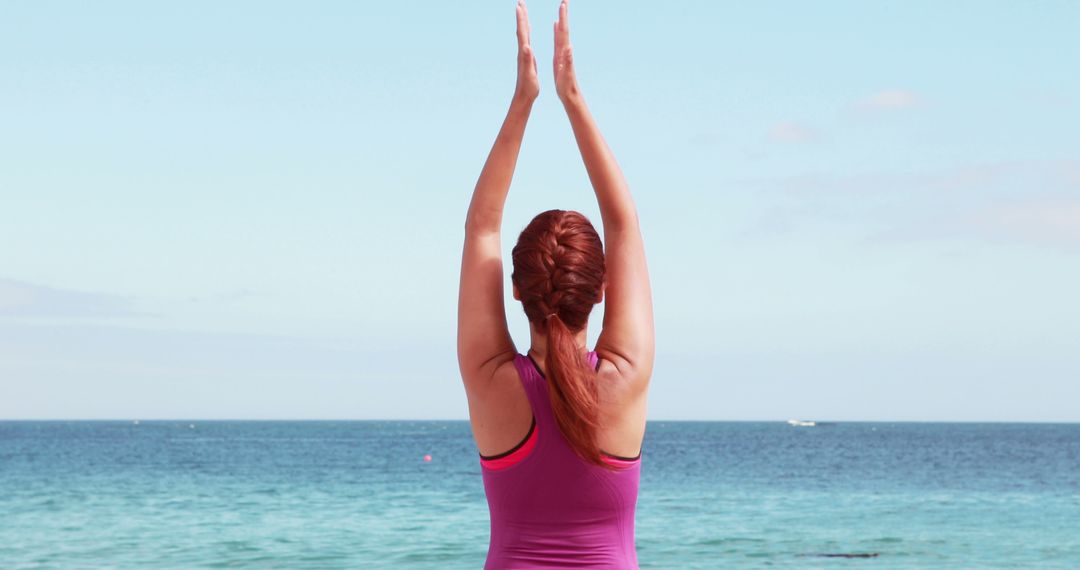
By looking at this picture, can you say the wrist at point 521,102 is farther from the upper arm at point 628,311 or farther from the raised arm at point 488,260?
the upper arm at point 628,311

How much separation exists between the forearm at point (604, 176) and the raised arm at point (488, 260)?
0.12 m

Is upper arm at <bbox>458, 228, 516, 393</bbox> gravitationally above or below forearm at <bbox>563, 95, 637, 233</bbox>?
below

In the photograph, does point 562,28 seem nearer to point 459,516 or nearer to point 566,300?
point 566,300

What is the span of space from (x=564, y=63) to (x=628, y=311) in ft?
1.95

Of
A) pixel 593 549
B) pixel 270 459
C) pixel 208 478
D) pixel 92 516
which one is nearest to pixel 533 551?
pixel 593 549

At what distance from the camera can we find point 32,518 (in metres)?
26.2

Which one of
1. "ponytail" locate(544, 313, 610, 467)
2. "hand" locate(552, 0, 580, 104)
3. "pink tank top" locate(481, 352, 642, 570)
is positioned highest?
"hand" locate(552, 0, 580, 104)

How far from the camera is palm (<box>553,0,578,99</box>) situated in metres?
2.64

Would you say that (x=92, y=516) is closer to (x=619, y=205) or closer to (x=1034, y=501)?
(x=1034, y=501)

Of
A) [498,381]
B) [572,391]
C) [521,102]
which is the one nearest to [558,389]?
[572,391]

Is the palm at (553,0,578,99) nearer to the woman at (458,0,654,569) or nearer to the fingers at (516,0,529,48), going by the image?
the fingers at (516,0,529,48)

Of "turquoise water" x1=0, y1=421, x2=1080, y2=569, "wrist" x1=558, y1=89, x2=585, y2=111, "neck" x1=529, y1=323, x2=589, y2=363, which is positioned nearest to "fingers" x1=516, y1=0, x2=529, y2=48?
"wrist" x1=558, y1=89, x2=585, y2=111

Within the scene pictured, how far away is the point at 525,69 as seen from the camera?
8.57 feet

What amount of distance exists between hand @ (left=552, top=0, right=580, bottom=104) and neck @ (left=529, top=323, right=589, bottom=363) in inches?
21.3
